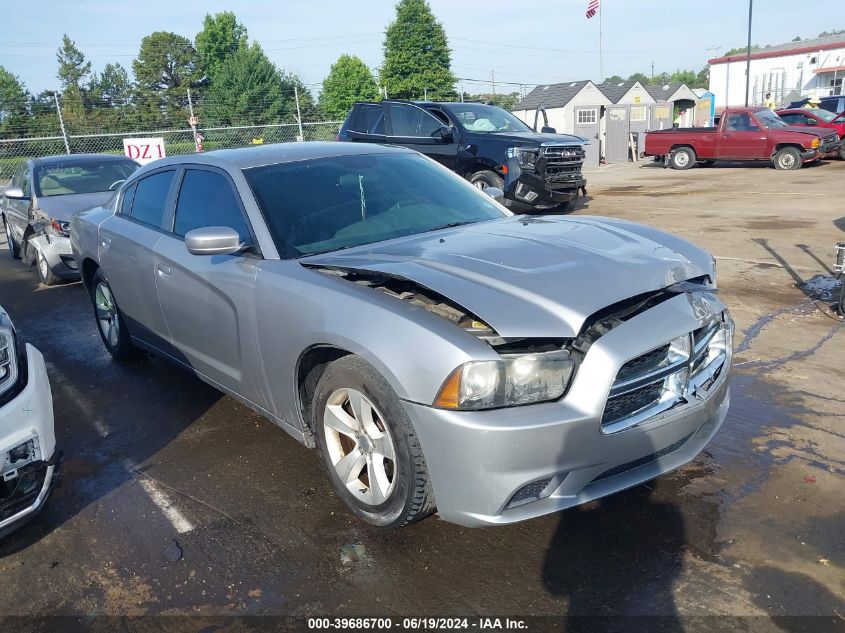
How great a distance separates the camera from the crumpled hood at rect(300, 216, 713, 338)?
9.02 ft

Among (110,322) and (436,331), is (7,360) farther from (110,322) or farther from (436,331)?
(110,322)

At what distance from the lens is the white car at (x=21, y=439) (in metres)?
2.96

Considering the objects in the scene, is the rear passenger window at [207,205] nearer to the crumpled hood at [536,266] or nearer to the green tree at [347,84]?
the crumpled hood at [536,266]

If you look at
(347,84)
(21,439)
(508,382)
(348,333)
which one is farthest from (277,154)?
(347,84)

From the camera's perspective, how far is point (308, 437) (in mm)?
3475

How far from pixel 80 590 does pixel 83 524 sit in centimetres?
57

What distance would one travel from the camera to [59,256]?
8.63 metres

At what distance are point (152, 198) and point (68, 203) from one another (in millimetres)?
4816

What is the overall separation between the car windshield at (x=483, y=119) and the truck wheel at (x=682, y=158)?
11407 mm

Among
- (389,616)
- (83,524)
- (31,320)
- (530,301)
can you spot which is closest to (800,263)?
(530,301)

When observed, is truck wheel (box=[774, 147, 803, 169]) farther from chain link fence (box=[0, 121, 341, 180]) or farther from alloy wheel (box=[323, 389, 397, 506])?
alloy wheel (box=[323, 389, 397, 506])

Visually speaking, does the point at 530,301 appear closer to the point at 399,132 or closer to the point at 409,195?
the point at 409,195

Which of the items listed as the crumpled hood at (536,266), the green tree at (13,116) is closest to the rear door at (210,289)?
the crumpled hood at (536,266)

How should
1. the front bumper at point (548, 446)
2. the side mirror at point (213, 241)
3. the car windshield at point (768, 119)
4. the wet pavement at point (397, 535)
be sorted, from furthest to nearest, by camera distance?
the car windshield at point (768, 119), the side mirror at point (213, 241), the wet pavement at point (397, 535), the front bumper at point (548, 446)
